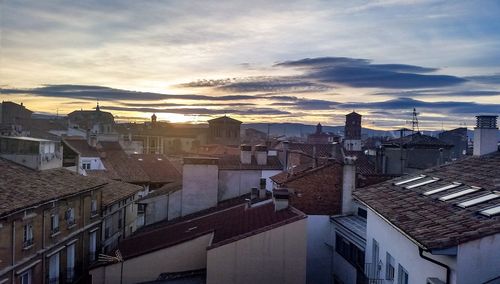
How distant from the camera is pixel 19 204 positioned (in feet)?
56.1

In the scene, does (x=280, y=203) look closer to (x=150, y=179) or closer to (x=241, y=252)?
(x=241, y=252)

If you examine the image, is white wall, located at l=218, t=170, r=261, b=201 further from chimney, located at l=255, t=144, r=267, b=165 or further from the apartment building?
the apartment building

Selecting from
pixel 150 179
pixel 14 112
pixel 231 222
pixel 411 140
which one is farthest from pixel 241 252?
pixel 14 112

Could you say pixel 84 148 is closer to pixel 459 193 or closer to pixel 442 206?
pixel 459 193

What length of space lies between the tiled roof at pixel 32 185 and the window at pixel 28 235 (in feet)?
3.26

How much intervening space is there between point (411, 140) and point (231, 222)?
24348 millimetres

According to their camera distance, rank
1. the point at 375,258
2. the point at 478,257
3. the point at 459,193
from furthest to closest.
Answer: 1. the point at 375,258
2. the point at 459,193
3. the point at 478,257

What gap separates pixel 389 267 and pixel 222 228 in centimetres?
791

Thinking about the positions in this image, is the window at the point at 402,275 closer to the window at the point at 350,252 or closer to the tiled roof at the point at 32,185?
the window at the point at 350,252

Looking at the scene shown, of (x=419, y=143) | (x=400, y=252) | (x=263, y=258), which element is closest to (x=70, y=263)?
(x=263, y=258)

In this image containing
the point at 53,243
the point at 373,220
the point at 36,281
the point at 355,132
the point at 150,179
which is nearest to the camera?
the point at 373,220

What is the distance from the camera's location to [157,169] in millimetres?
52969

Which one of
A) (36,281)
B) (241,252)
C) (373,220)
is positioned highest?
(373,220)

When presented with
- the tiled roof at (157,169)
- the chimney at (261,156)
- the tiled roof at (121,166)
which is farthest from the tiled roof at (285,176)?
the tiled roof at (157,169)
